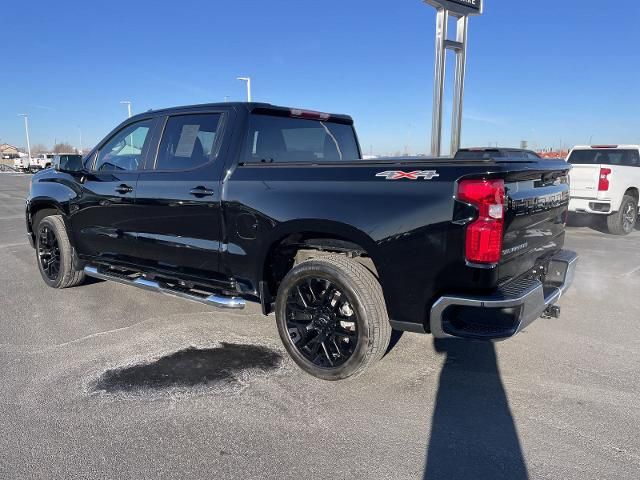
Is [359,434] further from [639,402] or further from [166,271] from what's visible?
[166,271]

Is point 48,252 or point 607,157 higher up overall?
point 607,157

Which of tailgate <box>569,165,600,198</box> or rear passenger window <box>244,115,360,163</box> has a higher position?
rear passenger window <box>244,115,360,163</box>

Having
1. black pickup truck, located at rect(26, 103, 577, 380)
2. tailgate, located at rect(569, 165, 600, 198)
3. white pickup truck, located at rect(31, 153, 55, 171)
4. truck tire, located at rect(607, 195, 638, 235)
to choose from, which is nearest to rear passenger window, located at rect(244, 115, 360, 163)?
black pickup truck, located at rect(26, 103, 577, 380)

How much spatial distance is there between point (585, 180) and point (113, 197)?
8.48 m

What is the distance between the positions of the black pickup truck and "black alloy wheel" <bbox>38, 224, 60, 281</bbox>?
0.72 m

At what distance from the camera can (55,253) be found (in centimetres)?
573

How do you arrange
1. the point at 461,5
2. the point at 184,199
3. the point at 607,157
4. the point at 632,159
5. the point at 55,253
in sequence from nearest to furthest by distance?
1. the point at 184,199
2. the point at 55,253
3. the point at 632,159
4. the point at 607,157
5. the point at 461,5

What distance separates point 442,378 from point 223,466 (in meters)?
1.69

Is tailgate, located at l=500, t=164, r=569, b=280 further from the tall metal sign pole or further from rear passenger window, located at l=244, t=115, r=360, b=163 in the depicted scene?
the tall metal sign pole

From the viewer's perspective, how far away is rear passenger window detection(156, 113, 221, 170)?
4066 mm

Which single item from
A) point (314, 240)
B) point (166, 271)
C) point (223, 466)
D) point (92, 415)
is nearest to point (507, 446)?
point (223, 466)

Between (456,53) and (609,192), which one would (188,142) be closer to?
(609,192)

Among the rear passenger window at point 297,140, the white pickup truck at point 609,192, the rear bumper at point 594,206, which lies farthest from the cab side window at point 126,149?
the rear bumper at point 594,206

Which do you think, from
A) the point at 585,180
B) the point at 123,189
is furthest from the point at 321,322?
the point at 585,180
